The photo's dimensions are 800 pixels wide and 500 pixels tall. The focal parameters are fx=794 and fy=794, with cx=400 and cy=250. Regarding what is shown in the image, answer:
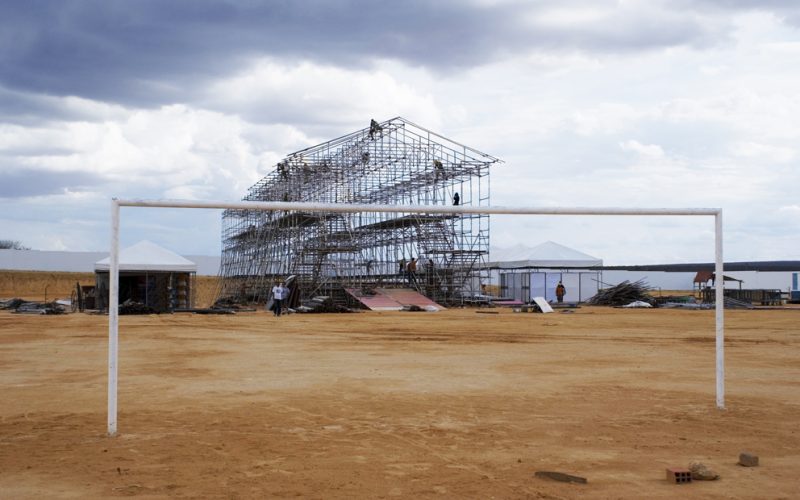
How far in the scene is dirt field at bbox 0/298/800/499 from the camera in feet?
20.0

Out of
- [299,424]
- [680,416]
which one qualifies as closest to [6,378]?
[299,424]

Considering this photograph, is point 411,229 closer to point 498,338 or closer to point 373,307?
point 373,307

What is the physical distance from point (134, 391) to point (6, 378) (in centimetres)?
297

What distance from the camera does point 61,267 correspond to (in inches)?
3191

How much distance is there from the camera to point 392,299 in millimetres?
38531

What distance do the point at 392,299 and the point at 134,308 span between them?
39.6 feet

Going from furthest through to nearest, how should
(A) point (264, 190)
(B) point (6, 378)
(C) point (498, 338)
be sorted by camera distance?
1. (A) point (264, 190)
2. (C) point (498, 338)
3. (B) point (6, 378)

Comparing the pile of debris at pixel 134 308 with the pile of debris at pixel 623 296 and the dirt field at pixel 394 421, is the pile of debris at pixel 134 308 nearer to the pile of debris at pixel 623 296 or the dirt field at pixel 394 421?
the dirt field at pixel 394 421

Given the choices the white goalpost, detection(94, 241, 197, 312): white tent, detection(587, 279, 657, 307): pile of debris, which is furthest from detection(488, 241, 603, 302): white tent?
the white goalpost

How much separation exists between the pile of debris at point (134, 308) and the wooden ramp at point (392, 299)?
970 cm

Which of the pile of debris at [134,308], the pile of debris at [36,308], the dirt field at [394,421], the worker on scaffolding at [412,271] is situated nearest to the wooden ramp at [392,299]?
the worker on scaffolding at [412,271]

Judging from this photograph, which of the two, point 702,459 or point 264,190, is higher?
point 264,190

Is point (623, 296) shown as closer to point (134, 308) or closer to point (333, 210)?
point (134, 308)

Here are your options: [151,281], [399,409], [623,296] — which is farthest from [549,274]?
[399,409]
